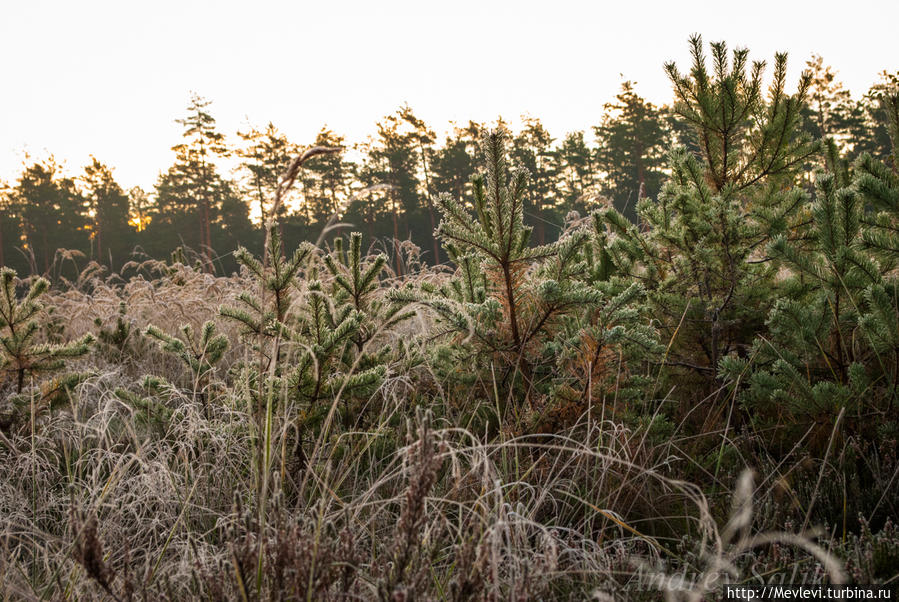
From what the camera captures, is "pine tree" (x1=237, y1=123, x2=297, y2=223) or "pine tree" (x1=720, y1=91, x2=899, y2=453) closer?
"pine tree" (x1=720, y1=91, x2=899, y2=453)

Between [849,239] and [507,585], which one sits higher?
[849,239]

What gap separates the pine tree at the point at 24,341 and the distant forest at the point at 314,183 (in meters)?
30.2

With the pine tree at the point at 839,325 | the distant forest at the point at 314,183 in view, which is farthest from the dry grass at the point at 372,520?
the distant forest at the point at 314,183

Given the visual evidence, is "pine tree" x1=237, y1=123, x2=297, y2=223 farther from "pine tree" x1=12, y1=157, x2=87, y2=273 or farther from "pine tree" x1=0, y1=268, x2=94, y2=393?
"pine tree" x1=0, y1=268, x2=94, y2=393

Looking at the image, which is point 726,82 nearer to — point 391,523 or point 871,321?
point 871,321

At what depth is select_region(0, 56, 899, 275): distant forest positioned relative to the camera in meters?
33.9

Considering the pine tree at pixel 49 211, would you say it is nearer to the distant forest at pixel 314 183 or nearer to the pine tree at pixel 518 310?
the distant forest at pixel 314 183

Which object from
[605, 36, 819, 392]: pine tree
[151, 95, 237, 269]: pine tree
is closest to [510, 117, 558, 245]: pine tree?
[151, 95, 237, 269]: pine tree

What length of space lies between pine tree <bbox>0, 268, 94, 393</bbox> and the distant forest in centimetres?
3016

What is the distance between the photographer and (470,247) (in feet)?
7.66

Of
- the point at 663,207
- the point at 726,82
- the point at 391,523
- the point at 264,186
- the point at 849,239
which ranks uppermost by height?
the point at 264,186

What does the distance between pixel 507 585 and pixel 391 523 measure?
0.66 meters

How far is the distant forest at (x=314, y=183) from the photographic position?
3394 centimetres

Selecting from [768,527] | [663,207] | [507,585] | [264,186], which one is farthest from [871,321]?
[264,186]
